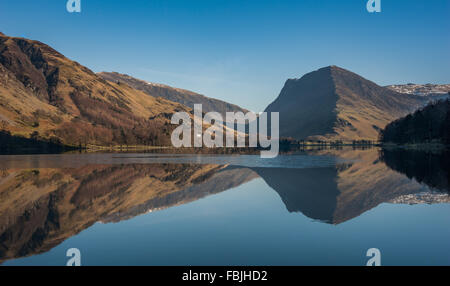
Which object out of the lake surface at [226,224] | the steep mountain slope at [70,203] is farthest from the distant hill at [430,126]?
the steep mountain slope at [70,203]

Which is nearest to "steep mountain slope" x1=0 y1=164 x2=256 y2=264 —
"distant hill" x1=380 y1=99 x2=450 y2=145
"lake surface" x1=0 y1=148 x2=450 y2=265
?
"lake surface" x1=0 y1=148 x2=450 y2=265

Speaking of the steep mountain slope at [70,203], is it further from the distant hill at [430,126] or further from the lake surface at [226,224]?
the distant hill at [430,126]

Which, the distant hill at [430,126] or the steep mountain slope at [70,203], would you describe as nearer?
the steep mountain slope at [70,203]

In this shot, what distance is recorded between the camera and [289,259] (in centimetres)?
1666

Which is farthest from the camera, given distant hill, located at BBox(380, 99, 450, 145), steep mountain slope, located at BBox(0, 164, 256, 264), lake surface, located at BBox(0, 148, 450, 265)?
distant hill, located at BBox(380, 99, 450, 145)

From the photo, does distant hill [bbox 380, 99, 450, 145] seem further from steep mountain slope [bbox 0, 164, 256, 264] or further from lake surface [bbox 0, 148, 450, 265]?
steep mountain slope [bbox 0, 164, 256, 264]

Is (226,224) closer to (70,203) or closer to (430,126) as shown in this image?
(70,203)

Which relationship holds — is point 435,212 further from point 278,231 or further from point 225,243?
point 225,243

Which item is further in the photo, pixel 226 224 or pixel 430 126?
pixel 430 126

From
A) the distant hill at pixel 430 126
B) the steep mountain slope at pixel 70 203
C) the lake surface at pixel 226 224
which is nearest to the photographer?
the lake surface at pixel 226 224

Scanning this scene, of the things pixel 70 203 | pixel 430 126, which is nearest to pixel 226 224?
pixel 70 203

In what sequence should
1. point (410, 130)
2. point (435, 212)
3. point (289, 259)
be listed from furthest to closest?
point (410, 130) → point (435, 212) → point (289, 259)
